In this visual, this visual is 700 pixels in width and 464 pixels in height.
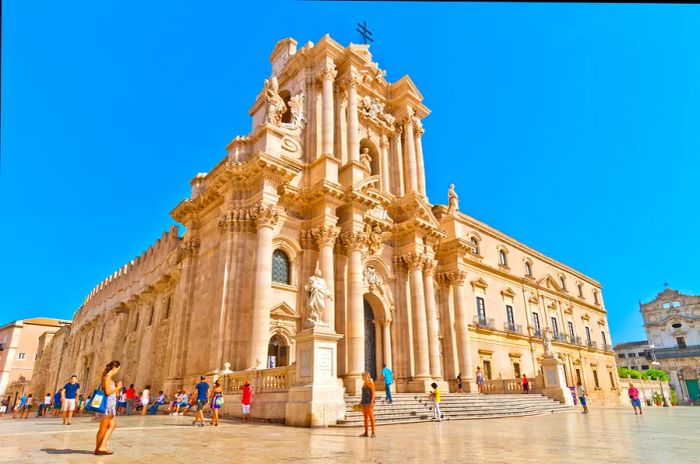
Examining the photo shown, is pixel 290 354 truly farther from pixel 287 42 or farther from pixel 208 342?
pixel 287 42

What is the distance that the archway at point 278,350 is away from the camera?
1873cm

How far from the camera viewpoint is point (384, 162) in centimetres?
2730

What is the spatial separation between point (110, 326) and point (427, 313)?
24.7 m

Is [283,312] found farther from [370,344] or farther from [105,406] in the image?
[105,406]

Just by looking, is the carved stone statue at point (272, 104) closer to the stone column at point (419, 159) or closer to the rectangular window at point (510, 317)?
the stone column at point (419, 159)

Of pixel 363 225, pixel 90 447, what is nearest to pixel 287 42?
pixel 363 225

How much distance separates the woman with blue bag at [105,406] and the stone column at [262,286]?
368 inches

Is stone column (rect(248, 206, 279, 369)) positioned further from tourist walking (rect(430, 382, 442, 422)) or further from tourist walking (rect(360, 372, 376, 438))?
tourist walking (rect(360, 372, 376, 438))

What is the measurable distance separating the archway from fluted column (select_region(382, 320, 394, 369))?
6.00 metres

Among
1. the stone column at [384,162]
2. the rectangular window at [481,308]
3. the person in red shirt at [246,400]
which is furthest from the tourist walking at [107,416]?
the rectangular window at [481,308]

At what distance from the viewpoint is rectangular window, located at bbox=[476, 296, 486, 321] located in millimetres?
31203

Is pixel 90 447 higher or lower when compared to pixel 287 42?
lower

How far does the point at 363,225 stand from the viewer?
71.0 ft

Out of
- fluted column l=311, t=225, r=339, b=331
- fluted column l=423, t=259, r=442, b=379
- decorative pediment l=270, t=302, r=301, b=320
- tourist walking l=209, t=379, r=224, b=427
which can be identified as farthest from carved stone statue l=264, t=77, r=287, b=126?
tourist walking l=209, t=379, r=224, b=427
